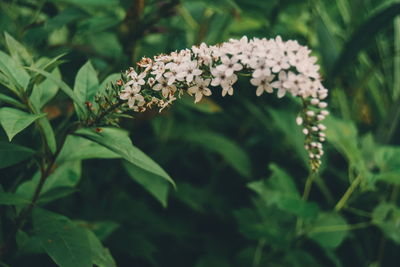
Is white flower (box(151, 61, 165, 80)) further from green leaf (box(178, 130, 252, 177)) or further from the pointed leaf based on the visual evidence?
green leaf (box(178, 130, 252, 177))

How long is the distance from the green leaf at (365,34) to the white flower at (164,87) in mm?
1336

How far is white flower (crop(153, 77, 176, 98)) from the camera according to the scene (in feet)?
3.90

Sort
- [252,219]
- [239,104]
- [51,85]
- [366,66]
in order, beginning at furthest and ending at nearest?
[366,66], [239,104], [252,219], [51,85]

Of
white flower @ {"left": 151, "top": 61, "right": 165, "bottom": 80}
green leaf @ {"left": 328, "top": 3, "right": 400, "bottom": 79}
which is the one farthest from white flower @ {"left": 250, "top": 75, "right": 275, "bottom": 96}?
green leaf @ {"left": 328, "top": 3, "right": 400, "bottom": 79}

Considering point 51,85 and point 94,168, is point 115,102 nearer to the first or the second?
point 51,85

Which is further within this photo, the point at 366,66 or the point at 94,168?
the point at 366,66

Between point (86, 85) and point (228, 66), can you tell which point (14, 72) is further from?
point (228, 66)

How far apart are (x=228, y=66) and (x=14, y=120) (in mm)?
547

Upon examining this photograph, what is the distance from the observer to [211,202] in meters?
2.16

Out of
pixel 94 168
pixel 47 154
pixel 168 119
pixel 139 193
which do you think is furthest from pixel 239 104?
pixel 47 154

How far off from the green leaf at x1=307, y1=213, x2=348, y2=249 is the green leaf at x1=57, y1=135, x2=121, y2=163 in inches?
35.4

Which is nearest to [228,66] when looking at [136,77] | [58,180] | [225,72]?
[225,72]

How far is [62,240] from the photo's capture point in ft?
3.97

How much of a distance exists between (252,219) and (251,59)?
102cm
